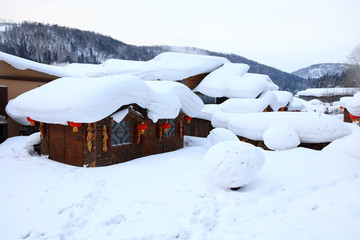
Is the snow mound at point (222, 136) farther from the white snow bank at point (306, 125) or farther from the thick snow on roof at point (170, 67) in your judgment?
the thick snow on roof at point (170, 67)

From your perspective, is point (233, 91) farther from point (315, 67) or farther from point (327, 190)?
point (315, 67)

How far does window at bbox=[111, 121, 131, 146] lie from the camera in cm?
889

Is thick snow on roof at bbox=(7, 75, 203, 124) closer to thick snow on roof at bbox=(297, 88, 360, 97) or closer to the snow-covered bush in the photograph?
the snow-covered bush

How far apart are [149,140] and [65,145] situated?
3.13 m

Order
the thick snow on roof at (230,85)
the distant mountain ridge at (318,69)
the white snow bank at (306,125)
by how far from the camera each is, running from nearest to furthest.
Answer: the white snow bank at (306,125), the thick snow on roof at (230,85), the distant mountain ridge at (318,69)

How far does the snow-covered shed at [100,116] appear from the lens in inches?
303

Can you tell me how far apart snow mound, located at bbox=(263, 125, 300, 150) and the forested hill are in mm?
48415

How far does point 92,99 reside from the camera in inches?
298

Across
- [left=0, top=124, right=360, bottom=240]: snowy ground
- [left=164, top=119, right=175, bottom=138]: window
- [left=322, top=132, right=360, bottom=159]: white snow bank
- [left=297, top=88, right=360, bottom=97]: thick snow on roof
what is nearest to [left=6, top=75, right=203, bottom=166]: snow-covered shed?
[left=164, top=119, right=175, bottom=138]: window

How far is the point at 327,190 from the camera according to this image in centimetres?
563

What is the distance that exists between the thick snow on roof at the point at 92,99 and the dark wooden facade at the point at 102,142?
2.19 feet

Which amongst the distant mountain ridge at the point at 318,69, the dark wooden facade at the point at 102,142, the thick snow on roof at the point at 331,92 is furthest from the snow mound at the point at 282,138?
the distant mountain ridge at the point at 318,69

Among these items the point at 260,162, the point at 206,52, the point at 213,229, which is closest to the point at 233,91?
the point at 260,162

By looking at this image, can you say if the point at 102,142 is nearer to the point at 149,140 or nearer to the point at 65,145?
the point at 65,145
